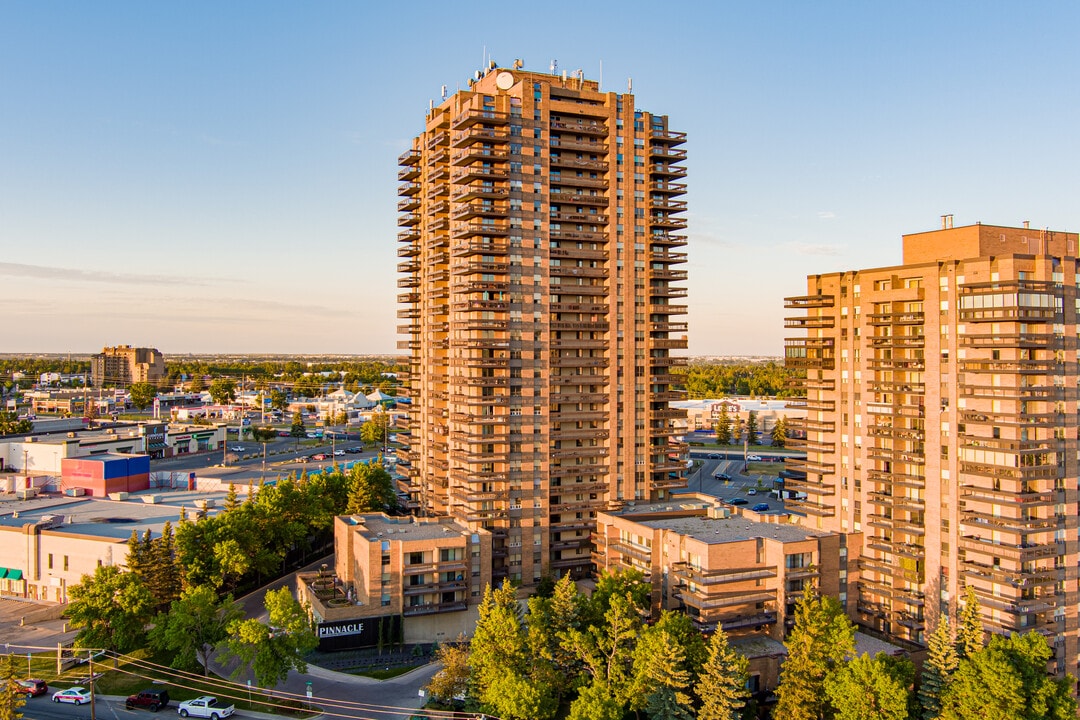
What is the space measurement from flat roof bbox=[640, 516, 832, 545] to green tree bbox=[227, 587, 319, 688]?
125ft

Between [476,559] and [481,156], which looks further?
[481,156]

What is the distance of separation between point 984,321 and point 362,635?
71.1 metres

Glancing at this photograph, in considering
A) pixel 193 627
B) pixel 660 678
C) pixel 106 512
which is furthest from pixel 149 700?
pixel 106 512

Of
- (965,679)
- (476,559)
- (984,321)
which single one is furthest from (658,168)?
(965,679)

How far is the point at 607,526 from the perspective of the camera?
93188 millimetres

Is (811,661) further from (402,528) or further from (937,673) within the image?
(402,528)

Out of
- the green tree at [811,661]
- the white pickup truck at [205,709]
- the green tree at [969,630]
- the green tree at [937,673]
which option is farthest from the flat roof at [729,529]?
the white pickup truck at [205,709]

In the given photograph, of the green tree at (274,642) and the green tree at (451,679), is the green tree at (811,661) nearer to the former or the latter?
the green tree at (451,679)

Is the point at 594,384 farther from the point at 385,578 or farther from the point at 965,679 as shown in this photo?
the point at 965,679

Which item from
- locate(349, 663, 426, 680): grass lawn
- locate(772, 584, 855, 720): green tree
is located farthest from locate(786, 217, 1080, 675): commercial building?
locate(349, 663, 426, 680): grass lawn

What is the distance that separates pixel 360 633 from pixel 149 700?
20.6 meters

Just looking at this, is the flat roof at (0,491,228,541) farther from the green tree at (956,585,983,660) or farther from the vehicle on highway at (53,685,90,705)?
the green tree at (956,585,983,660)

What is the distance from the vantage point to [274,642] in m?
70.9

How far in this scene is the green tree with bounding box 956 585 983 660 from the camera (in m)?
67.9
